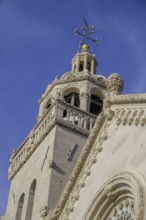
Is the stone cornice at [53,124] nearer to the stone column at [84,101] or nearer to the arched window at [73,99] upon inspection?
the stone column at [84,101]

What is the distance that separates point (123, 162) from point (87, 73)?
13.2 meters

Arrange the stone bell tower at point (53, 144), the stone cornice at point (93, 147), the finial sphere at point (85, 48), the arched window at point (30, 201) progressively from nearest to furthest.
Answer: the stone cornice at point (93, 147), the stone bell tower at point (53, 144), the arched window at point (30, 201), the finial sphere at point (85, 48)

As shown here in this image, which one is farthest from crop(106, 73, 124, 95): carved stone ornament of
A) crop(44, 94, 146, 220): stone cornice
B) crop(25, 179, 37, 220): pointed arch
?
crop(25, 179, 37, 220): pointed arch

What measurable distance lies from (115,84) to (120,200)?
3.79 metres

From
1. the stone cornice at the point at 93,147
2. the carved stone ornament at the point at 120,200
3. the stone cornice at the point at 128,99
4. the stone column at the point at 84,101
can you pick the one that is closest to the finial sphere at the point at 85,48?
the stone column at the point at 84,101

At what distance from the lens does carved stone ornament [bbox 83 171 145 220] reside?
1575cm

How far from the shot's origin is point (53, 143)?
84.7 ft

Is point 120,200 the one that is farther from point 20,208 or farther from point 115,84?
point 20,208

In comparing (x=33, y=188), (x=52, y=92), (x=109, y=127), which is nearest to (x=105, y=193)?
(x=109, y=127)

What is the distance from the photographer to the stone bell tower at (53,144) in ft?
81.9

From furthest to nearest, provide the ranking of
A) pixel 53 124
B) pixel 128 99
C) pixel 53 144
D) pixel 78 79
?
pixel 78 79 → pixel 53 124 → pixel 53 144 → pixel 128 99

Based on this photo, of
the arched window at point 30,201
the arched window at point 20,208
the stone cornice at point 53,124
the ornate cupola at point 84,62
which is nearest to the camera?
the arched window at point 30,201

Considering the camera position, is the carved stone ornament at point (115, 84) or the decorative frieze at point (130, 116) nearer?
the decorative frieze at point (130, 116)

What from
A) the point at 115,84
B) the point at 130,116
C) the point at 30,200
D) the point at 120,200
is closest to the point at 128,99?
the point at 130,116
